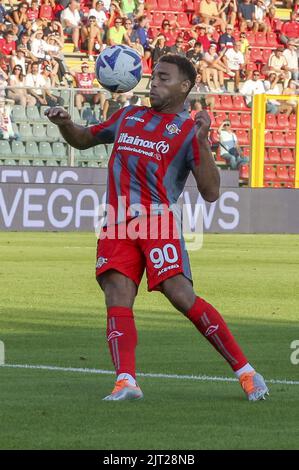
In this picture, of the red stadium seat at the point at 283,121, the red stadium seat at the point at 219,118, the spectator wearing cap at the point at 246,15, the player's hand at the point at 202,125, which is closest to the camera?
the player's hand at the point at 202,125

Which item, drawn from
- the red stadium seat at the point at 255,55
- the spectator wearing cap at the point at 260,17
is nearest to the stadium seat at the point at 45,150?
the red stadium seat at the point at 255,55

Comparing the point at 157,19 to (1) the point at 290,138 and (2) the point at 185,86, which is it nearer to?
(1) the point at 290,138

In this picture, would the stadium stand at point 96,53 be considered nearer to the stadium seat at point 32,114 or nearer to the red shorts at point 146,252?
the stadium seat at point 32,114

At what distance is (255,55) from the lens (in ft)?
114

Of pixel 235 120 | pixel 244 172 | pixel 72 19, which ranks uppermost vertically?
pixel 72 19

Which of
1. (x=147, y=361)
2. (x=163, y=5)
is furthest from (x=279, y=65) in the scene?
(x=147, y=361)

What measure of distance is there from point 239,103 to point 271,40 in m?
8.12

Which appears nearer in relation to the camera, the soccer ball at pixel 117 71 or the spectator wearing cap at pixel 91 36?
the soccer ball at pixel 117 71

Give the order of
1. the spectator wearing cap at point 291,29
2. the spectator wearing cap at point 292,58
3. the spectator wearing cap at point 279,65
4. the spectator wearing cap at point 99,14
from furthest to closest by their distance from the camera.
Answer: the spectator wearing cap at point 291,29 → the spectator wearing cap at point 292,58 → the spectator wearing cap at point 279,65 → the spectator wearing cap at point 99,14

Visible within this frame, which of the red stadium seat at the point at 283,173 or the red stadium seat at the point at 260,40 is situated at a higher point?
the red stadium seat at the point at 260,40

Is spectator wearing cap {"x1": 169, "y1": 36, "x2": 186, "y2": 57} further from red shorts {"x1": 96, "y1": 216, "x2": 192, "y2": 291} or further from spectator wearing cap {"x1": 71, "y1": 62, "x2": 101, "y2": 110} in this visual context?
red shorts {"x1": 96, "y1": 216, "x2": 192, "y2": 291}

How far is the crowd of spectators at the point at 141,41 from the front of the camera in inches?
1104

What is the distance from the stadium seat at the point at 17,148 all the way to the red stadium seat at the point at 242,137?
4.87 meters
